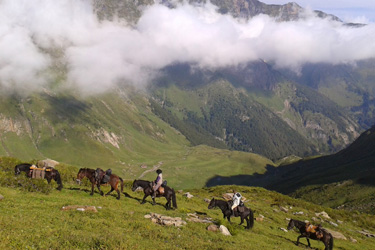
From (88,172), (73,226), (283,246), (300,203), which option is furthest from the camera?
(300,203)

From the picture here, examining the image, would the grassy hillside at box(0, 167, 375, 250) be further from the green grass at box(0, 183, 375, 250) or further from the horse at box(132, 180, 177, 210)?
the horse at box(132, 180, 177, 210)

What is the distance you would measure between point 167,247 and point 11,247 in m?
9.16

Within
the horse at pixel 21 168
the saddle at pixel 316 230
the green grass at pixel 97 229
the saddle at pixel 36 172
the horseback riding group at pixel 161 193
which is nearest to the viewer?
the green grass at pixel 97 229

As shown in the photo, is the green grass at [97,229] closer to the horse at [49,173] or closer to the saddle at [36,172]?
the horse at [49,173]

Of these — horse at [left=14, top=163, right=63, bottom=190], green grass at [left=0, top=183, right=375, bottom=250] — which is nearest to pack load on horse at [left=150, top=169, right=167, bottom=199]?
green grass at [left=0, top=183, right=375, bottom=250]

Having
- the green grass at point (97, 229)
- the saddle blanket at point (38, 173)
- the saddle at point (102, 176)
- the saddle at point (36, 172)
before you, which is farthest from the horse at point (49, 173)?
the saddle at point (102, 176)

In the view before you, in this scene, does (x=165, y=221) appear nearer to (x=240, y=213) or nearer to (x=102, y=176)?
(x=240, y=213)

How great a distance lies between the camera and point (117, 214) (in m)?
26.4

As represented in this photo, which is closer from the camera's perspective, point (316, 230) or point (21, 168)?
point (316, 230)

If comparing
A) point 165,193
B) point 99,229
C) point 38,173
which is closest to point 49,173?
point 38,173

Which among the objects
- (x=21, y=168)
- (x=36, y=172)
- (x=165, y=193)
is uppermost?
(x=36, y=172)

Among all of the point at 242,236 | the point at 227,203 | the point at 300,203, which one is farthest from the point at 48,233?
the point at 300,203

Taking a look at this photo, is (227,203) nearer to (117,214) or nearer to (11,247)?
(117,214)

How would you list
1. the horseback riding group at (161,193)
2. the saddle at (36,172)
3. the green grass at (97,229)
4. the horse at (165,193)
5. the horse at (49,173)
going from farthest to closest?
the horse at (49,173)
the saddle at (36,172)
the horse at (165,193)
the horseback riding group at (161,193)
the green grass at (97,229)
